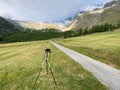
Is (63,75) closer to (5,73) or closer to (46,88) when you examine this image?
(46,88)

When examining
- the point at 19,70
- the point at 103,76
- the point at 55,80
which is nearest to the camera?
the point at 55,80

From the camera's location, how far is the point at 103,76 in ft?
93.1

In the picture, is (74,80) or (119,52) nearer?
(74,80)

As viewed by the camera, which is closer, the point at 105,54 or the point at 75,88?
the point at 75,88

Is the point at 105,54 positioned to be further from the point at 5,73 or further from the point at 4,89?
the point at 4,89

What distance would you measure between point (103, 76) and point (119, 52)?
27.9 meters

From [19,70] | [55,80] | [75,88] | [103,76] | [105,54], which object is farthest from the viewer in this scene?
[105,54]

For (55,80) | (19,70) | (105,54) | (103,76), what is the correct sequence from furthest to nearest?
(105,54) → (19,70) → (103,76) → (55,80)

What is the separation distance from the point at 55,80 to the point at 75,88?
315 centimetres

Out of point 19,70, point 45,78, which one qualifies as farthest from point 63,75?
point 19,70

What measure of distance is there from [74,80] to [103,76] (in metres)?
4.24

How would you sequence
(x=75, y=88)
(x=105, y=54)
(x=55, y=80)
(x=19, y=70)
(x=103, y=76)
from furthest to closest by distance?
(x=105, y=54)
(x=19, y=70)
(x=103, y=76)
(x=55, y=80)
(x=75, y=88)

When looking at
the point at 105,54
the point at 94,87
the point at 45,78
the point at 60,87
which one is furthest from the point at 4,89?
the point at 105,54

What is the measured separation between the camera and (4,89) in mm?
29359
